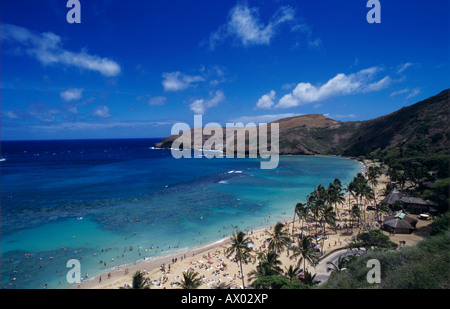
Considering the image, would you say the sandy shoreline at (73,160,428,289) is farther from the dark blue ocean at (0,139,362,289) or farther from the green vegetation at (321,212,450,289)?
the green vegetation at (321,212,450,289)

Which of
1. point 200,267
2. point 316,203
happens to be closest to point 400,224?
point 316,203

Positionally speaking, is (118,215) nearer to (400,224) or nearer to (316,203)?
(316,203)

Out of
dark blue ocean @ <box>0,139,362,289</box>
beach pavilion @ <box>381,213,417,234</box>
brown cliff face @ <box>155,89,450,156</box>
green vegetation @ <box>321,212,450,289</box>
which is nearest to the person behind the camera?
green vegetation @ <box>321,212,450,289</box>

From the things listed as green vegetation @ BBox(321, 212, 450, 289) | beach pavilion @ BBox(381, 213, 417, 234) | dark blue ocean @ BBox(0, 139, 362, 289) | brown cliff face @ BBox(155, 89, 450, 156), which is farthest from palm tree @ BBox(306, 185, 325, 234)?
brown cliff face @ BBox(155, 89, 450, 156)

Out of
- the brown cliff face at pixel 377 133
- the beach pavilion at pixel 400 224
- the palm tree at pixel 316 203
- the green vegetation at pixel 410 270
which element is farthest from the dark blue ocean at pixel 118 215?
the brown cliff face at pixel 377 133
